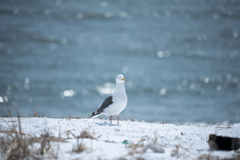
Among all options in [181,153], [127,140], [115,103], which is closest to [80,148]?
[127,140]

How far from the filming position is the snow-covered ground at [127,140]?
4409 mm

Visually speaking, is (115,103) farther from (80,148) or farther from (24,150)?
(24,150)

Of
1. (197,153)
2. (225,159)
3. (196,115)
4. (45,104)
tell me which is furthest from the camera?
(45,104)

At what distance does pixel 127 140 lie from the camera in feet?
18.1

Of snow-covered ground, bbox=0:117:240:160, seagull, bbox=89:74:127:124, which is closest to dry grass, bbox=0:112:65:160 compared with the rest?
snow-covered ground, bbox=0:117:240:160


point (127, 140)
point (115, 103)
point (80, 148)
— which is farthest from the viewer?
point (115, 103)

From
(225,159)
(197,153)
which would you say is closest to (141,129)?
(197,153)

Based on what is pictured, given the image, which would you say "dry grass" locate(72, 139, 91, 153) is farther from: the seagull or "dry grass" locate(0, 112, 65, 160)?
the seagull

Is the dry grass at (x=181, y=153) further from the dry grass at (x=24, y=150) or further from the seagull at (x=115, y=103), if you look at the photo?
the seagull at (x=115, y=103)

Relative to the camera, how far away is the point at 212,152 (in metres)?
4.66

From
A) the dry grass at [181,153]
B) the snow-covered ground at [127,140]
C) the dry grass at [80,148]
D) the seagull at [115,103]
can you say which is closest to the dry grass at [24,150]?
the snow-covered ground at [127,140]

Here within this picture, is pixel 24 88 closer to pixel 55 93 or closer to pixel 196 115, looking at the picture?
pixel 55 93

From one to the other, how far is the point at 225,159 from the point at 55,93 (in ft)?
109

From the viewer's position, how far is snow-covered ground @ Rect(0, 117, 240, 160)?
4409 mm
